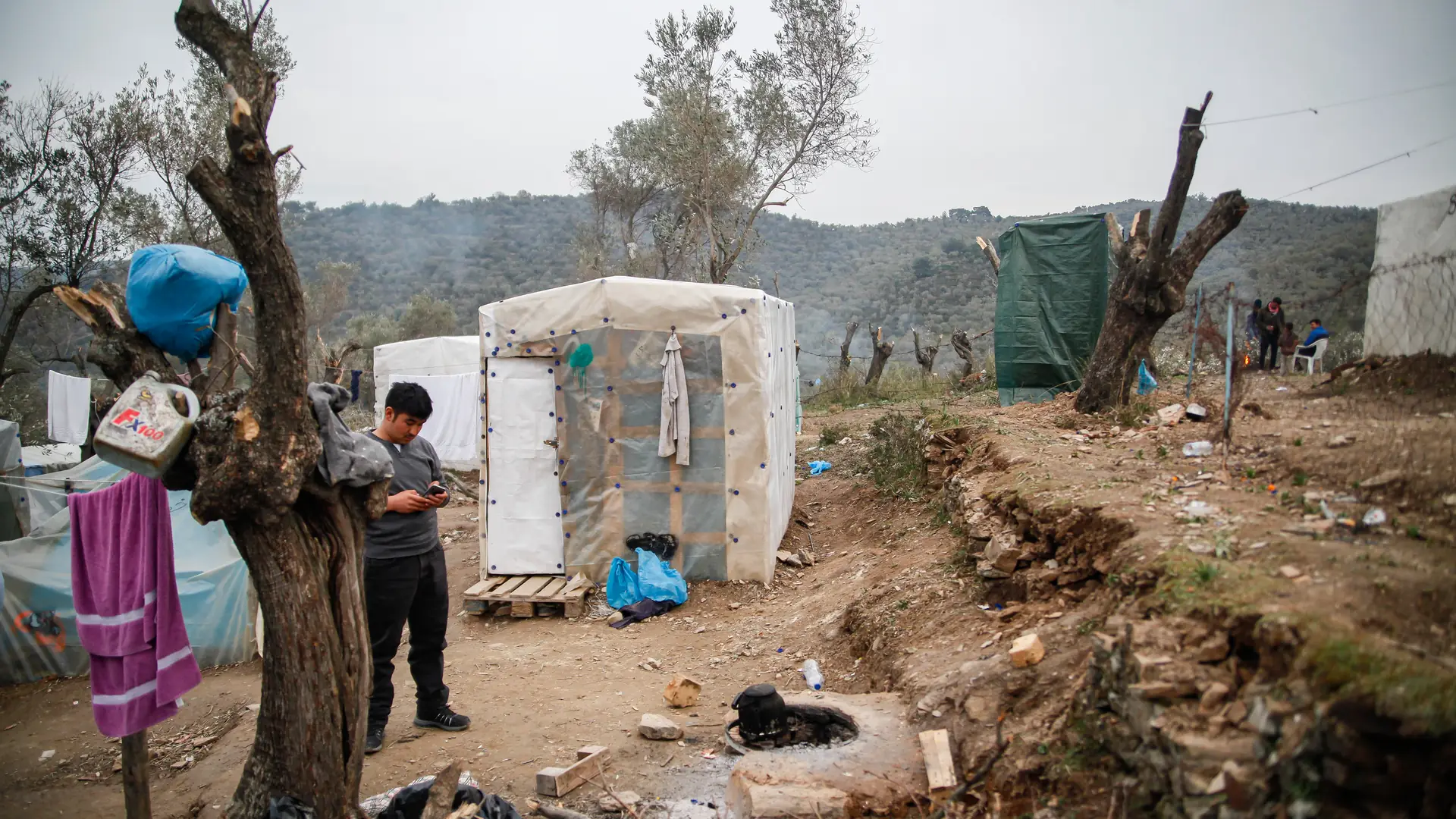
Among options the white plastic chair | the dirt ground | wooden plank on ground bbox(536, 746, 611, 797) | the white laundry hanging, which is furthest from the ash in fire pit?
the white laundry hanging

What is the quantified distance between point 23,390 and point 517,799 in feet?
51.7

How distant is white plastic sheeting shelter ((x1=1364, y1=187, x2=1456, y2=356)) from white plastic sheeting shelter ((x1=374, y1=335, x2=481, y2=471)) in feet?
35.0

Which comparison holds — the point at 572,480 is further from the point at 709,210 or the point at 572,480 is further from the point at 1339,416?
the point at 709,210

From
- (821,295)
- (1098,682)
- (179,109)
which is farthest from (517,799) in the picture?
(821,295)

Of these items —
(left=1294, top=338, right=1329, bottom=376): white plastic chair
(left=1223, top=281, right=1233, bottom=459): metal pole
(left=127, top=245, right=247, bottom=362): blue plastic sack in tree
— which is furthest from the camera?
(left=1294, top=338, right=1329, bottom=376): white plastic chair

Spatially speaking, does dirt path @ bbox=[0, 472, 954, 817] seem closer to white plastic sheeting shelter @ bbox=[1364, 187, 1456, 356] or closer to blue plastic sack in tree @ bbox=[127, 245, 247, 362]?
blue plastic sack in tree @ bbox=[127, 245, 247, 362]

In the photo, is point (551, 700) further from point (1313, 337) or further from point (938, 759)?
point (1313, 337)

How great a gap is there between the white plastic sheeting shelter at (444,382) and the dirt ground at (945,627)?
658 centimetres

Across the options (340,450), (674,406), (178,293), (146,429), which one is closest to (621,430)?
(674,406)

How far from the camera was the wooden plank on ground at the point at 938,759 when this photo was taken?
296 cm

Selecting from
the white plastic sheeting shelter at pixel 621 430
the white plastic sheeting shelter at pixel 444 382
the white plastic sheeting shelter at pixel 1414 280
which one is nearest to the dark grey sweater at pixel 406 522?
the white plastic sheeting shelter at pixel 621 430

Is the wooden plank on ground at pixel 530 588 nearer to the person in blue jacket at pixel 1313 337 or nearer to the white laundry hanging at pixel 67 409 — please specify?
the person in blue jacket at pixel 1313 337

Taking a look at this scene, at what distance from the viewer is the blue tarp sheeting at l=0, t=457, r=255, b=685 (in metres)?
5.47

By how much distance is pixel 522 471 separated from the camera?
6957 mm
